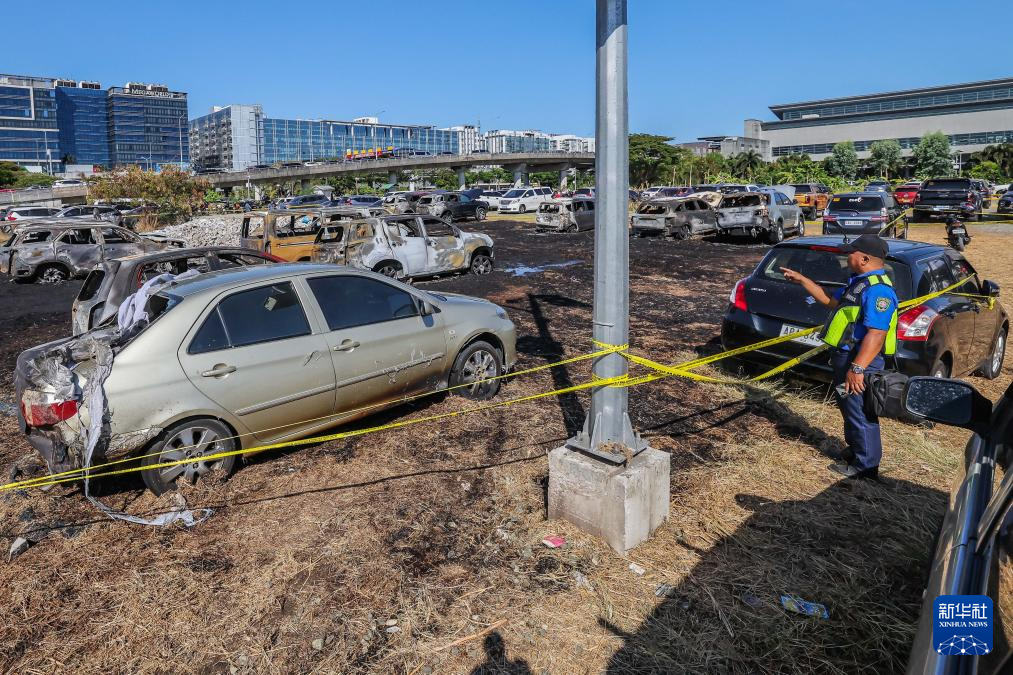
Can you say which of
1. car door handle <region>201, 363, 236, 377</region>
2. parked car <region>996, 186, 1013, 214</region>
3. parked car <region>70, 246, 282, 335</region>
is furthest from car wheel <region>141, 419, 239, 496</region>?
parked car <region>996, 186, 1013, 214</region>

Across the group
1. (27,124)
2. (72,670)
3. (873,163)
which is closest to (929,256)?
(72,670)

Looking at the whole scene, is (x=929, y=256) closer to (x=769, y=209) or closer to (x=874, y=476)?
(x=874, y=476)

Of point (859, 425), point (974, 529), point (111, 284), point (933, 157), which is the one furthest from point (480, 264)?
point (933, 157)

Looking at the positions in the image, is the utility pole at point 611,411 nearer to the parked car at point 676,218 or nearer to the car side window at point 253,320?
the car side window at point 253,320

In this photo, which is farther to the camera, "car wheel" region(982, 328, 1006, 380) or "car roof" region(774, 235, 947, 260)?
"car wheel" region(982, 328, 1006, 380)

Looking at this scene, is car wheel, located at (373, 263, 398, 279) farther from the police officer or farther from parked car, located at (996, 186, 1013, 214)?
parked car, located at (996, 186, 1013, 214)

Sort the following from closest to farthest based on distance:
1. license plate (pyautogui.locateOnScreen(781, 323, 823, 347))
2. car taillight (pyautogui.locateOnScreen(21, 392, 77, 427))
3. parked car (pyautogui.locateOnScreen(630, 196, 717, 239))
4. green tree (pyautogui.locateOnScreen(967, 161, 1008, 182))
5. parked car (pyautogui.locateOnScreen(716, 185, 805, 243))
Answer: car taillight (pyautogui.locateOnScreen(21, 392, 77, 427))
license plate (pyautogui.locateOnScreen(781, 323, 823, 347))
parked car (pyautogui.locateOnScreen(716, 185, 805, 243))
parked car (pyautogui.locateOnScreen(630, 196, 717, 239))
green tree (pyautogui.locateOnScreen(967, 161, 1008, 182))

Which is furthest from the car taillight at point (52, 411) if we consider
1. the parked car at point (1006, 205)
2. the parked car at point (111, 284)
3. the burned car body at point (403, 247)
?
the parked car at point (1006, 205)

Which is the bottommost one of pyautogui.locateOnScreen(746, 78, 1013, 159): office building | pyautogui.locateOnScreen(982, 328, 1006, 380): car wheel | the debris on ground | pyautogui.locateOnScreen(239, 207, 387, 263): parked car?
the debris on ground

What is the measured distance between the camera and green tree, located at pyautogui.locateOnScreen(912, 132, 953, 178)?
81000mm

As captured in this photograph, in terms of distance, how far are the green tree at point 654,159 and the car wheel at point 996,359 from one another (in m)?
86.3

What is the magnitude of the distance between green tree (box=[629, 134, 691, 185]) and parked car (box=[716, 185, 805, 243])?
7040 centimetres

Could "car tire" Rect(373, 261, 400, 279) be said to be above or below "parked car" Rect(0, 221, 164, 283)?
below

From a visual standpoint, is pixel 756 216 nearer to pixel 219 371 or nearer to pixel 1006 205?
pixel 1006 205
